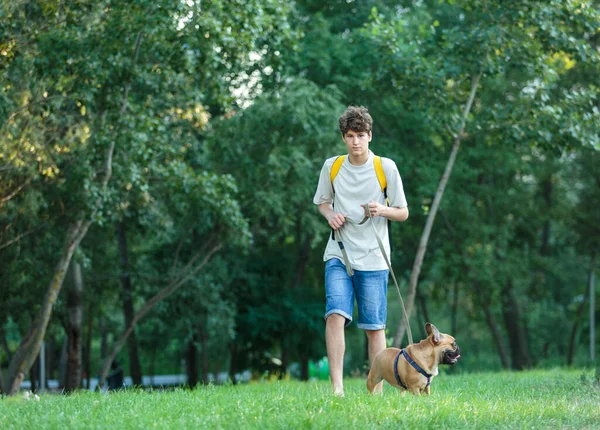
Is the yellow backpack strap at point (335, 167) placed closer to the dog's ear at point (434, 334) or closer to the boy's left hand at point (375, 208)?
the boy's left hand at point (375, 208)

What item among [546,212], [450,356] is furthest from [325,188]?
[546,212]

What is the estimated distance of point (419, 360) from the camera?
240 inches

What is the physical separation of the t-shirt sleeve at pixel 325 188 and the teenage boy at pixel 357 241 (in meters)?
0.10

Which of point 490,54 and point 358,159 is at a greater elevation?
point 490,54

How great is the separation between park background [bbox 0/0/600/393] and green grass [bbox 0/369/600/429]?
680 centimetres

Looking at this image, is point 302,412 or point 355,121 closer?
point 302,412

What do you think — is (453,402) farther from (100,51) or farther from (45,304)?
(45,304)

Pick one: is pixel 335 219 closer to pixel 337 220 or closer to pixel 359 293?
pixel 337 220

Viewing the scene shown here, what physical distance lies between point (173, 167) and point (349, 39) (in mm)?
8028

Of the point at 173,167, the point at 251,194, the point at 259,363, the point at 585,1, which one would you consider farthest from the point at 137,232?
the point at 585,1

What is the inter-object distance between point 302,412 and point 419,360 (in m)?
1.11

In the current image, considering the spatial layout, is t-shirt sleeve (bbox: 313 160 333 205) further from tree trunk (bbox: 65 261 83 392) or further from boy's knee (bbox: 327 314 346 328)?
tree trunk (bbox: 65 261 83 392)

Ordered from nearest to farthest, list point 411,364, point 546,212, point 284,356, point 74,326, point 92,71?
1. point 411,364
2. point 92,71
3. point 74,326
4. point 284,356
5. point 546,212

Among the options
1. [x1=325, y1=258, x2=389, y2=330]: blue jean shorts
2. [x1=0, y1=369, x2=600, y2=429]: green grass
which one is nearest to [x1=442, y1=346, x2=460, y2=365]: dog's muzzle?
[x1=0, y1=369, x2=600, y2=429]: green grass
